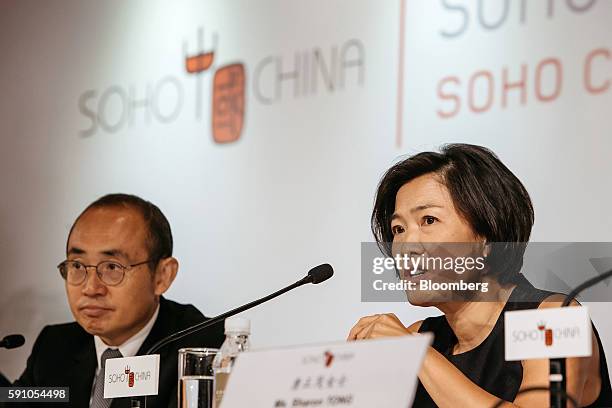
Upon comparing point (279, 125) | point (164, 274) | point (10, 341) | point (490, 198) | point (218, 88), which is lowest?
point (10, 341)

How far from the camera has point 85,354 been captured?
325 cm

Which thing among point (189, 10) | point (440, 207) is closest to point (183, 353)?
point (440, 207)

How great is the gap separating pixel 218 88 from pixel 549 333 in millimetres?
2219

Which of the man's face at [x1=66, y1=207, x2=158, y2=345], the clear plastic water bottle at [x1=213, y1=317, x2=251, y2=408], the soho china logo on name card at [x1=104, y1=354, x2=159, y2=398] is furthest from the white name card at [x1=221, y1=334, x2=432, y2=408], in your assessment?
the man's face at [x1=66, y1=207, x2=158, y2=345]

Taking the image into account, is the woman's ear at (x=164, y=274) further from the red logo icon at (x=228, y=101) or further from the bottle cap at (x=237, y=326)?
the bottle cap at (x=237, y=326)

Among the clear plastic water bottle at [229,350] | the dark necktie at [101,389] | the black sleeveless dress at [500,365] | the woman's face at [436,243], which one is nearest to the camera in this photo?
the clear plastic water bottle at [229,350]

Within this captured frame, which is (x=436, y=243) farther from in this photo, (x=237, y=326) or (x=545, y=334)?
(x=545, y=334)

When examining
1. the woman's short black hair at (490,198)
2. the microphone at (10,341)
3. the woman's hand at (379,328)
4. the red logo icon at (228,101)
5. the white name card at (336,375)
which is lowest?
the microphone at (10,341)

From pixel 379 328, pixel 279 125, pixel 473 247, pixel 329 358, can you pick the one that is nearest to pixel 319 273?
pixel 379 328

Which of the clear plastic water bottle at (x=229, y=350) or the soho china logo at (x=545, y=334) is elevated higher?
the soho china logo at (x=545, y=334)

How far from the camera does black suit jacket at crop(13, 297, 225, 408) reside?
2.86 meters

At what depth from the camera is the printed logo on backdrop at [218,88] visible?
3.30 metres

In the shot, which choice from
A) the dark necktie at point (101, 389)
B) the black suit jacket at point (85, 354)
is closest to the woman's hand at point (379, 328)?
the dark necktie at point (101, 389)

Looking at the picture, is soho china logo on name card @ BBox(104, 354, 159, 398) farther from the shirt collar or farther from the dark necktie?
the shirt collar
